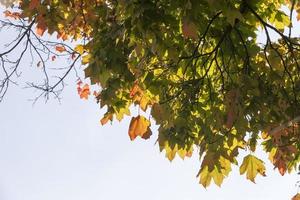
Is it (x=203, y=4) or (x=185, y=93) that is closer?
(x=203, y=4)

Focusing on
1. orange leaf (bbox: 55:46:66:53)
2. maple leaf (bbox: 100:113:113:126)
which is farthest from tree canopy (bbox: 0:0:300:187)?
orange leaf (bbox: 55:46:66:53)

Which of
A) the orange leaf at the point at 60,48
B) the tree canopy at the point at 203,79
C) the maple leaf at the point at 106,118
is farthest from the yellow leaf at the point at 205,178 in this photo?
the orange leaf at the point at 60,48

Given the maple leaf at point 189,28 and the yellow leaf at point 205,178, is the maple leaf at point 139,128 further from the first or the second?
the maple leaf at point 189,28

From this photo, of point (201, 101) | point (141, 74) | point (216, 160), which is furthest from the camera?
point (201, 101)

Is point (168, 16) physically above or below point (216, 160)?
above

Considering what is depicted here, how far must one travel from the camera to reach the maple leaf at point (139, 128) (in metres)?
4.40

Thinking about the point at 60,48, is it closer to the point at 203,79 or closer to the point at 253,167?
the point at 203,79

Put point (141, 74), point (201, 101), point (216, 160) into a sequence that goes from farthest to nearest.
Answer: point (201, 101), point (141, 74), point (216, 160)

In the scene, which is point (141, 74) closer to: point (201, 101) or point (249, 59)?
point (201, 101)

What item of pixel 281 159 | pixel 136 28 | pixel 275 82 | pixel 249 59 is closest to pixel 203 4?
pixel 136 28

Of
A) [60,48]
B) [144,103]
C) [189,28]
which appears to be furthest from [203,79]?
[60,48]

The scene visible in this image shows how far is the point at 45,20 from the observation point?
513cm

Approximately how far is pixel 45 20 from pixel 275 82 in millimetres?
2433

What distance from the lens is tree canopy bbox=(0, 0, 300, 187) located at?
4188 mm
